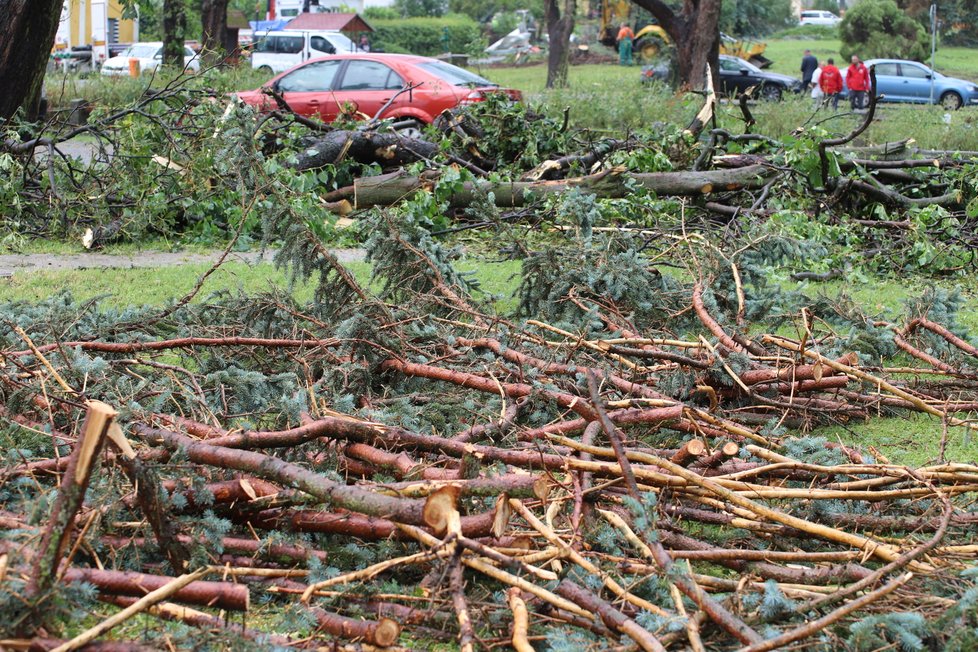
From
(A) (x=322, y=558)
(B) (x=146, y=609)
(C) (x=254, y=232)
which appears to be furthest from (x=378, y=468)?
(C) (x=254, y=232)

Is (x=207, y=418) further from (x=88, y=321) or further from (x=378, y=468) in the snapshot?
(x=88, y=321)

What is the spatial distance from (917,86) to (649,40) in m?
Result: 15.2

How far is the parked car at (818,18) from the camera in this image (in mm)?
62750

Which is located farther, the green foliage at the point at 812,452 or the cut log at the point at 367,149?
the cut log at the point at 367,149

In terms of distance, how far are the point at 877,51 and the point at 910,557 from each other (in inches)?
1702

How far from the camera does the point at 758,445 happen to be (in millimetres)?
4207

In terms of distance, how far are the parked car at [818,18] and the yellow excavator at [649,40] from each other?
1505 cm

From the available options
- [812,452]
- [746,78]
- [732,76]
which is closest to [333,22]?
[732,76]

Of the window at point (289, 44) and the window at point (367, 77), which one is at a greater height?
the window at point (289, 44)

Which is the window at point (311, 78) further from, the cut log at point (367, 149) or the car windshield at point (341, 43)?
the car windshield at point (341, 43)

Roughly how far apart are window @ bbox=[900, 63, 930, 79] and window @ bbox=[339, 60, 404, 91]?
21249 mm

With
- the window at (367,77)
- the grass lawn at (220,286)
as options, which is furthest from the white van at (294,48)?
the grass lawn at (220,286)

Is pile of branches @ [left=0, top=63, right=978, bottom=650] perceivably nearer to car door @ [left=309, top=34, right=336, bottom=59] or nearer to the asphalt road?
the asphalt road

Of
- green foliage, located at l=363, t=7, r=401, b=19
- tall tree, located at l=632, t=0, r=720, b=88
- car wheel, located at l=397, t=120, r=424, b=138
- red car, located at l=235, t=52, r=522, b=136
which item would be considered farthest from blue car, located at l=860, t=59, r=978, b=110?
green foliage, located at l=363, t=7, r=401, b=19
